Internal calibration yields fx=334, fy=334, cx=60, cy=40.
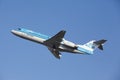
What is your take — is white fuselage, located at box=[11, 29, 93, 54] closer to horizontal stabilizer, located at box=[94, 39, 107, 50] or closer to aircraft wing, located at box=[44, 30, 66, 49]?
aircraft wing, located at box=[44, 30, 66, 49]

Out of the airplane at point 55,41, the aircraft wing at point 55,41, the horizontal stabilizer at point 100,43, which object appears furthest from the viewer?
the horizontal stabilizer at point 100,43

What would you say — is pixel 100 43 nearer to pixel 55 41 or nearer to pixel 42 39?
pixel 55 41

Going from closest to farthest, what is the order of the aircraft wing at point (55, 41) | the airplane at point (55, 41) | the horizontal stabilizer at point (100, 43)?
the aircraft wing at point (55, 41), the airplane at point (55, 41), the horizontal stabilizer at point (100, 43)

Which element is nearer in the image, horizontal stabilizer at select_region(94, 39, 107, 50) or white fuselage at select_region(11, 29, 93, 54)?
white fuselage at select_region(11, 29, 93, 54)

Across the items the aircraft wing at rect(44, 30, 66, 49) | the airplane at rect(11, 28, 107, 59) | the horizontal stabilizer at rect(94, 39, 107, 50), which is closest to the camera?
the aircraft wing at rect(44, 30, 66, 49)

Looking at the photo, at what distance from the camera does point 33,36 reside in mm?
68625

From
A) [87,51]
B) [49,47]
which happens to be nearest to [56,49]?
[49,47]

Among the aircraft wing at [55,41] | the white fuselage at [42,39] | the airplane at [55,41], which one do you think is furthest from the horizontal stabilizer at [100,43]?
the aircraft wing at [55,41]

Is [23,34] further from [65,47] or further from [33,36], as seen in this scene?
[65,47]

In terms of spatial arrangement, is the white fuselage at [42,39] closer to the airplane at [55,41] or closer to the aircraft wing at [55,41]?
the airplane at [55,41]

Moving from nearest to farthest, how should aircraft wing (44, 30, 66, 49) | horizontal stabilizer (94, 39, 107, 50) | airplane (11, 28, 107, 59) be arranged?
aircraft wing (44, 30, 66, 49) < airplane (11, 28, 107, 59) < horizontal stabilizer (94, 39, 107, 50)

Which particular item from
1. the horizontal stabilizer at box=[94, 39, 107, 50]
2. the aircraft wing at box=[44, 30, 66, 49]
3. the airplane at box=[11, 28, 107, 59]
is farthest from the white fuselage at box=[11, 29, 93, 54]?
the horizontal stabilizer at box=[94, 39, 107, 50]

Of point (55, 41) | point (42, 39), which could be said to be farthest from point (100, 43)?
point (42, 39)

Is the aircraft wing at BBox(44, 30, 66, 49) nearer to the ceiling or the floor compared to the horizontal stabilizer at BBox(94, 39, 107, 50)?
nearer to the floor
